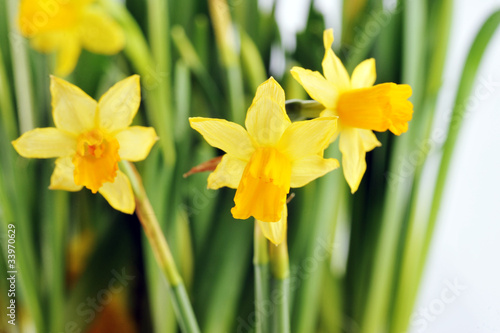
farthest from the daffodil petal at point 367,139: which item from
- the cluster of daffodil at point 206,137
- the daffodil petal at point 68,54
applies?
the daffodil petal at point 68,54

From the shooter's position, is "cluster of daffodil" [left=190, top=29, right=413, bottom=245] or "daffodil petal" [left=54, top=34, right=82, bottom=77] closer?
"cluster of daffodil" [left=190, top=29, right=413, bottom=245]

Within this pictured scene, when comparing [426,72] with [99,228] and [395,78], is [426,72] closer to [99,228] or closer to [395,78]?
[395,78]

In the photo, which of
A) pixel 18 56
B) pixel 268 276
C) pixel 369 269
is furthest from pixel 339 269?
pixel 18 56

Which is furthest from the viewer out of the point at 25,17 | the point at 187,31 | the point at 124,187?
the point at 187,31

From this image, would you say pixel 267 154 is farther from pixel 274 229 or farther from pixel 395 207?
pixel 395 207

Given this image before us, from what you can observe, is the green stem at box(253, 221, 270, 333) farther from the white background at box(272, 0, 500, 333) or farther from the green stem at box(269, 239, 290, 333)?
the white background at box(272, 0, 500, 333)

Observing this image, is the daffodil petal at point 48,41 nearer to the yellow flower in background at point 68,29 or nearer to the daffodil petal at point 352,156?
the yellow flower in background at point 68,29

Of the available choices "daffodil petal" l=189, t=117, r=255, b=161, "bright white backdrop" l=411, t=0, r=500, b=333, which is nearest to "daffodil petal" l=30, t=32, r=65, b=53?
"daffodil petal" l=189, t=117, r=255, b=161
